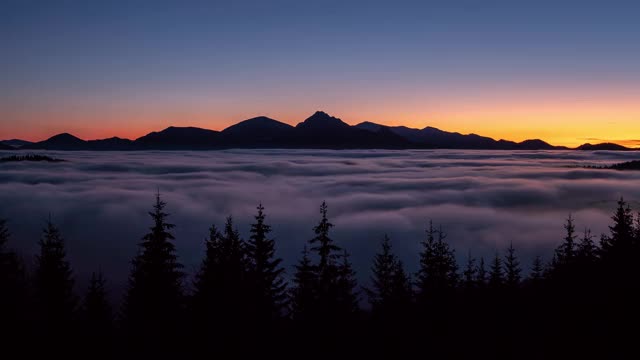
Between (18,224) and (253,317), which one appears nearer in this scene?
(253,317)

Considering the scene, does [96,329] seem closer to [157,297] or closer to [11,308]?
[11,308]

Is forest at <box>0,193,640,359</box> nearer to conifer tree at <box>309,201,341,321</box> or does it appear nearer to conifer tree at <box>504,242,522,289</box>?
conifer tree at <box>309,201,341,321</box>

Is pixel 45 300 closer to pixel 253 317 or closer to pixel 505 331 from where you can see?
pixel 253 317

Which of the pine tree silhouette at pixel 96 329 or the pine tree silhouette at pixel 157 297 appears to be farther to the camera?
the pine tree silhouette at pixel 96 329

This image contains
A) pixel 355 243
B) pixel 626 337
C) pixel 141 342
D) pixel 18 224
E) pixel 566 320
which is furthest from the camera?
pixel 18 224

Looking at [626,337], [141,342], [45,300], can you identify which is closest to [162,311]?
[141,342]

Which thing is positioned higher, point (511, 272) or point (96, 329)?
point (96, 329)

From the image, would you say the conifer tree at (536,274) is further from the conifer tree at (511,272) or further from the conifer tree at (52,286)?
the conifer tree at (52,286)

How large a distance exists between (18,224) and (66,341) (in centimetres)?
19650

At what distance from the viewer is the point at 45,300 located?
2812 cm

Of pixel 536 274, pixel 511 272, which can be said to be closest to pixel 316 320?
pixel 511 272

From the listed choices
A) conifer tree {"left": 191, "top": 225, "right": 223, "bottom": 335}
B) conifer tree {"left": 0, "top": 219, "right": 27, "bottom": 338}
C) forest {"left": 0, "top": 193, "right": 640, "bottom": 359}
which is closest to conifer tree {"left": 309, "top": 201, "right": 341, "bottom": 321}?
forest {"left": 0, "top": 193, "right": 640, "bottom": 359}

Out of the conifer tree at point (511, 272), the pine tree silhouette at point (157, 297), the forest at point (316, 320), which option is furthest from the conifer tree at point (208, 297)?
the conifer tree at point (511, 272)

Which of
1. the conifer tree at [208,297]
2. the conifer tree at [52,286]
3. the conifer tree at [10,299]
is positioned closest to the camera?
the conifer tree at [10,299]
